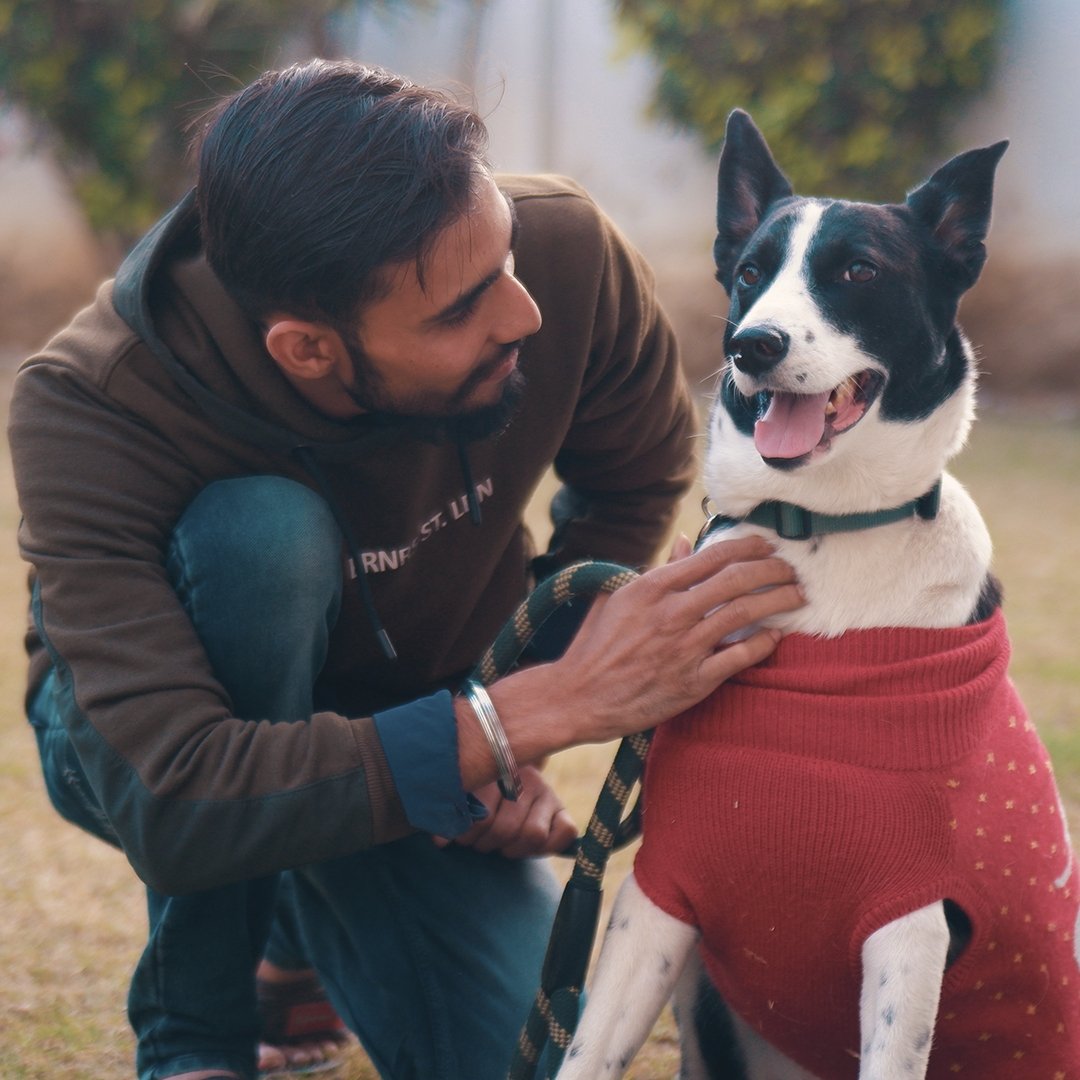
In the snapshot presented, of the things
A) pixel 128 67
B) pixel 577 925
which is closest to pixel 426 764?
pixel 577 925

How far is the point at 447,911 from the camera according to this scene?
1.93 metres

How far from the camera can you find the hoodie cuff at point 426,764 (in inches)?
58.9

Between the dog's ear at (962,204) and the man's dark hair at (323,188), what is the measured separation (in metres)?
0.54

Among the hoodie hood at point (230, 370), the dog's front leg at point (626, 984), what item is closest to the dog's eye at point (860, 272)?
the hoodie hood at point (230, 370)

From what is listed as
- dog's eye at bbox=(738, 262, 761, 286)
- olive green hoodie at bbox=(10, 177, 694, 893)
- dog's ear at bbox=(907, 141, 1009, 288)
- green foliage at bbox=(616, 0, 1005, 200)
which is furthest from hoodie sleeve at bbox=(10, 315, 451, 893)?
green foliage at bbox=(616, 0, 1005, 200)

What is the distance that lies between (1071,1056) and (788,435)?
2.35 feet

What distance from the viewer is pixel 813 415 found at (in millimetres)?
1491

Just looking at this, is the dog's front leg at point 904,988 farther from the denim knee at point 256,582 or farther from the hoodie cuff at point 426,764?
the denim knee at point 256,582

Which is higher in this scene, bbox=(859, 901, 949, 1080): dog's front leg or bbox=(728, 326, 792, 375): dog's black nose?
bbox=(728, 326, 792, 375): dog's black nose

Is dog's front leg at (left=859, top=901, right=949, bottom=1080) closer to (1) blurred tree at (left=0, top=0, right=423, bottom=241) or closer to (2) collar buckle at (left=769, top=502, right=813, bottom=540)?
(2) collar buckle at (left=769, top=502, right=813, bottom=540)

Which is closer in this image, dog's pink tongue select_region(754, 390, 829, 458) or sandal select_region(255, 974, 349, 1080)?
dog's pink tongue select_region(754, 390, 829, 458)

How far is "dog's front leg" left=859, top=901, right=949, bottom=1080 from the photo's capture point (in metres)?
1.28

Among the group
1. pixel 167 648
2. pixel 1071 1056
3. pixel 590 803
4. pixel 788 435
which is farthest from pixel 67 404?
pixel 590 803

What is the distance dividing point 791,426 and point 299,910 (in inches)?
41.6
